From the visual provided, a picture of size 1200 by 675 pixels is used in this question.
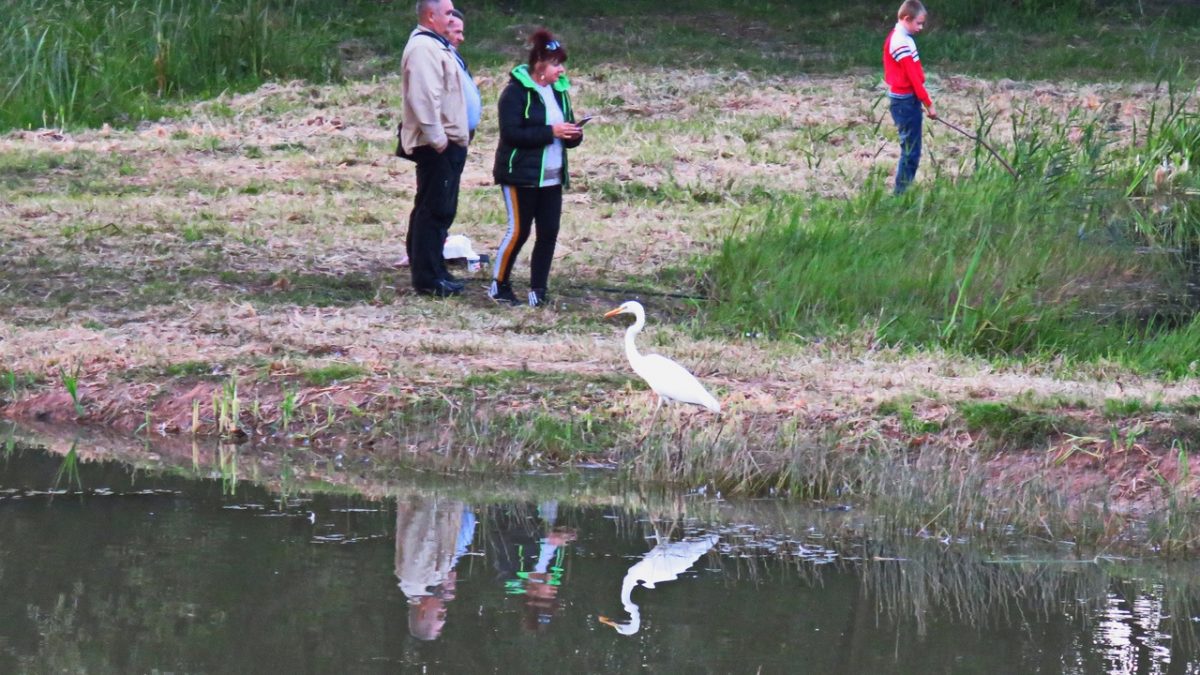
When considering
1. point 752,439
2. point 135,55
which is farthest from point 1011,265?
point 135,55

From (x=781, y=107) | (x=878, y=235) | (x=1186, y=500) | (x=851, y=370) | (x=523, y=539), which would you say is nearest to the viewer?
(x=523, y=539)

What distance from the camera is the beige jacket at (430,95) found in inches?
370

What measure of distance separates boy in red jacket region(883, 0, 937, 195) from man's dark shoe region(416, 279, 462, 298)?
3.65 metres

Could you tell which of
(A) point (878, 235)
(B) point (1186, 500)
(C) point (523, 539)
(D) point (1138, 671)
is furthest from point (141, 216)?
(D) point (1138, 671)

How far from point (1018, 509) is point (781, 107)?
387 inches

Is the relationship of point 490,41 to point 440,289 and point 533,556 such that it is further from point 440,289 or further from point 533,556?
point 533,556

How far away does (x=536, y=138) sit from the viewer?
9.38 m

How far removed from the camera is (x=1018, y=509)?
7.44m

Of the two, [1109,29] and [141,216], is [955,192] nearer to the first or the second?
[141,216]

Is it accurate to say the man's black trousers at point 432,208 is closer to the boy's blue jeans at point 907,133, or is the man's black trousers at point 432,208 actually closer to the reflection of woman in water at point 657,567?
the reflection of woman in water at point 657,567

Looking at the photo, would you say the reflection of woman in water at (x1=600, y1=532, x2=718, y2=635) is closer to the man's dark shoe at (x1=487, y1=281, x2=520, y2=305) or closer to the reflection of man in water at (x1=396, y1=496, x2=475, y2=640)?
the reflection of man in water at (x1=396, y1=496, x2=475, y2=640)

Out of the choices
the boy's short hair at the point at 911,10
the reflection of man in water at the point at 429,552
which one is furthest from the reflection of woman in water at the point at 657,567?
the boy's short hair at the point at 911,10

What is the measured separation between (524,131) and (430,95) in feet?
1.73

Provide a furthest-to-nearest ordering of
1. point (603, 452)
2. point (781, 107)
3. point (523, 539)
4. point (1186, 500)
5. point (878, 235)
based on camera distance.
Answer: point (781, 107), point (878, 235), point (603, 452), point (1186, 500), point (523, 539)
